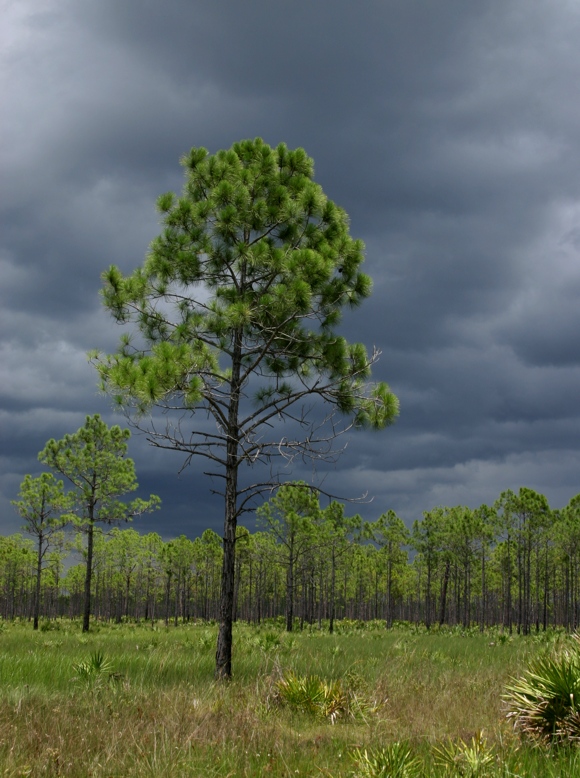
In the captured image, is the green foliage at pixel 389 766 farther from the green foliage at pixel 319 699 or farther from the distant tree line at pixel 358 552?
→ the distant tree line at pixel 358 552

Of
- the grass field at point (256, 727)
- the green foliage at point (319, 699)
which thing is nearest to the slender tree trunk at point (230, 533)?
the grass field at point (256, 727)

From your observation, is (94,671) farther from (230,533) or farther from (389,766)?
(389,766)

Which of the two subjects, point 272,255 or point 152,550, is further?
point 152,550

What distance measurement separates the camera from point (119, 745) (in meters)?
6.42

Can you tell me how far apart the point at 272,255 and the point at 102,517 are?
795 inches

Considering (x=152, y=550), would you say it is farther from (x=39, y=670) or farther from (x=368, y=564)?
(x=39, y=670)

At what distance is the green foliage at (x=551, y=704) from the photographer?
21.8 ft

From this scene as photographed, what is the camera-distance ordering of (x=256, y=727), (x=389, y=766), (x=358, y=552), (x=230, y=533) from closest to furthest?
1. (x=389, y=766)
2. (x=256, y=727)
3. (x=230, y=533)
4. (x=358, y=552)

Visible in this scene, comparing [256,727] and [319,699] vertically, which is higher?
[256,727]

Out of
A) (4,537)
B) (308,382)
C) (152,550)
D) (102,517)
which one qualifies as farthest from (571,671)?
(4,537)

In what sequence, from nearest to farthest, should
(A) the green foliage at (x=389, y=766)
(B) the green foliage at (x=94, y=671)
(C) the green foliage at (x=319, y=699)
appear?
(A) the green foliage at (x=389, y=766) → (C) the green foliage at (x=319, y=699) → (B) the green foliage at (x=94, y=671)

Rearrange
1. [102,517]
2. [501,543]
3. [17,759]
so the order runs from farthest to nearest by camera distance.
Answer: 1. [501,543]
2. [102,517]
3. [17,759]

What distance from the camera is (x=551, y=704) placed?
6859mm

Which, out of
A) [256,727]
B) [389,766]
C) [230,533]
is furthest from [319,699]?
[230,533]
